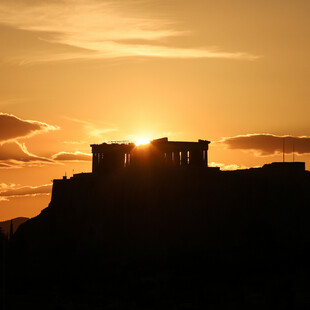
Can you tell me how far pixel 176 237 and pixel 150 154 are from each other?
13200 mm

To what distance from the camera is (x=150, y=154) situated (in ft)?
410

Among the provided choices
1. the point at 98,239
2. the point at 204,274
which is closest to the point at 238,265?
the point at 204,274

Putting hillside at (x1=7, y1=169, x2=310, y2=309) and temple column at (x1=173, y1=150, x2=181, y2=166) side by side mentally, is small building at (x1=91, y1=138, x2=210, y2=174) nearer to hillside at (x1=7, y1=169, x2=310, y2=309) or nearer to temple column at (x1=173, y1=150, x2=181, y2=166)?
temple column at (x1=173, y1=150, x2=181, y2=166)

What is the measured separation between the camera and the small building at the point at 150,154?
410 ft

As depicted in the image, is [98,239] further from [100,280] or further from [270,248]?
[270,248]

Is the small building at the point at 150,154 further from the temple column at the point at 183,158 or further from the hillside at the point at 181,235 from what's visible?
the hillside at the point at 181,235

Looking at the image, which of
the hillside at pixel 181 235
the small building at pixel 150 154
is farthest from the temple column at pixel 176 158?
the hillside at pixel 181 235

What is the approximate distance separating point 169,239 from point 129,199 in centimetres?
897

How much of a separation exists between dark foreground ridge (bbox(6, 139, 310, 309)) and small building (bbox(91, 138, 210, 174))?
1.24 metres

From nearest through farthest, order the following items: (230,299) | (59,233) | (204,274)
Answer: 1. (230,299)
2. (204,274)
3. (59,233)

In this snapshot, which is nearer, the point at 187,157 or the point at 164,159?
the point at 164,159

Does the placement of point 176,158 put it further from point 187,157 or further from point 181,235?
point 181,235

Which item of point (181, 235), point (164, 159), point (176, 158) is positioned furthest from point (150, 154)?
point (181, 235)

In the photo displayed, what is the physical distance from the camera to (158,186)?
125m
